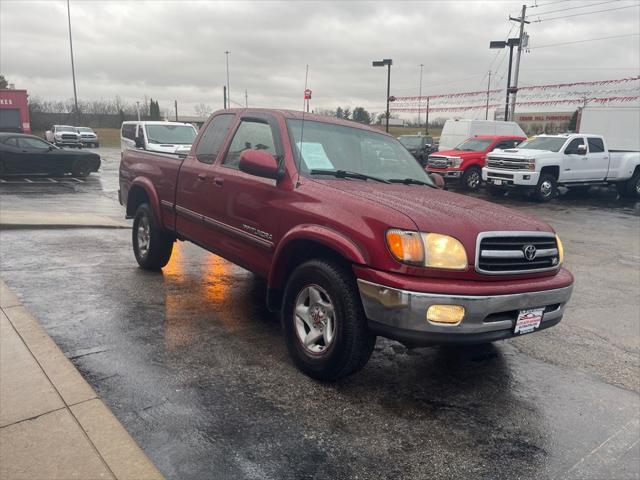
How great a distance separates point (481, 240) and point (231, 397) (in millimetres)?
1865

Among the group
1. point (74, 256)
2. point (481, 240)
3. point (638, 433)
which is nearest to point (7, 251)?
point (74, 256)

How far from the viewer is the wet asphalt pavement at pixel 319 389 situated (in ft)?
9.34

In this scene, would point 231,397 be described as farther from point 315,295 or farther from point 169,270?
point 169,270

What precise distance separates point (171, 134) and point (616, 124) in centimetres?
2023

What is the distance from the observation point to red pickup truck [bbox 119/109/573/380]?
318 cm

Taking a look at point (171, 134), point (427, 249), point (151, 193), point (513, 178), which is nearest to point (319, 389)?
point (427, 249)

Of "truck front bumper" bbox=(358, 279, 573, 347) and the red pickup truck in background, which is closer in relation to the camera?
"truck front bumper" bbox=(358, 279, 573, 347)

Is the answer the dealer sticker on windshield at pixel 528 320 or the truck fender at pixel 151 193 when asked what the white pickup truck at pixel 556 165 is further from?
the dealer sticker on windshield at pixel 528 320

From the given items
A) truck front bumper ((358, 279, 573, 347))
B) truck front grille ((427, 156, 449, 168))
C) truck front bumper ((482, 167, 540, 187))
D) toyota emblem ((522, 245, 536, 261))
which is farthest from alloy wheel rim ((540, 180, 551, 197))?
truck front bumper ((358, 279, 573, 347))

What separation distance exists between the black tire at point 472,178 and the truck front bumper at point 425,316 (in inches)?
626

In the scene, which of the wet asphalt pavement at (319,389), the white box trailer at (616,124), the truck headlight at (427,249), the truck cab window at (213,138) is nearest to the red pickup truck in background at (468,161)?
the white box trailer at (616,124)

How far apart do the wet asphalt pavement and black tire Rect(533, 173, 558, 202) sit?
1001cm

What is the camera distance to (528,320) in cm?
348

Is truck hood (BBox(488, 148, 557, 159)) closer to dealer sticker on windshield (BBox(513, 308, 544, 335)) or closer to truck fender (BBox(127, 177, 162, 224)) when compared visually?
truck fender (BBox(127, 177, 162, 224))
